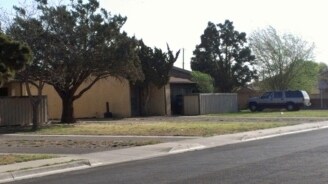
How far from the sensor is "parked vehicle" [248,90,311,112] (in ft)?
177

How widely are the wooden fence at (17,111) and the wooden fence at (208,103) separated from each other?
53.9ft

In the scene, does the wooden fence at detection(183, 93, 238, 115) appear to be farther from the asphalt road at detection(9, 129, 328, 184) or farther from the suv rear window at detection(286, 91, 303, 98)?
the asphalt road at detection(9, 129, 328, 184)

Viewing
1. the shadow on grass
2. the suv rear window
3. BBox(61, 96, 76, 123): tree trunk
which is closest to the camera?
the shadow on grass

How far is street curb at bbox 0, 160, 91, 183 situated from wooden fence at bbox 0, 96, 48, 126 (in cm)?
1911

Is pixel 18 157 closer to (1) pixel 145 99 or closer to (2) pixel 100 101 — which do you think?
(2) pixel 100 101

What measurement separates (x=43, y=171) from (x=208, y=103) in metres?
36.7

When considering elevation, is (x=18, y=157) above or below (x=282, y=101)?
below

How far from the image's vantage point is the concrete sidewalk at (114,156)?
1545 cm

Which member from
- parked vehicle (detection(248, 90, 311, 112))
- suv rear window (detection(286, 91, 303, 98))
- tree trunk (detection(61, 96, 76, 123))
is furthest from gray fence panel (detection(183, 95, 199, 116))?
tree trunk (detection(61, 96, 76, 123))

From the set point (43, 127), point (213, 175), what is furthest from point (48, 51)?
point (213, 175)

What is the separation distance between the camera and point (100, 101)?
159ft

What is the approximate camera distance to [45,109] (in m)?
37.0

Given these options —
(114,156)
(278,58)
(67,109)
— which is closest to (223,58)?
(278,58)

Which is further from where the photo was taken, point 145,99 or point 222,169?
point 145,99
